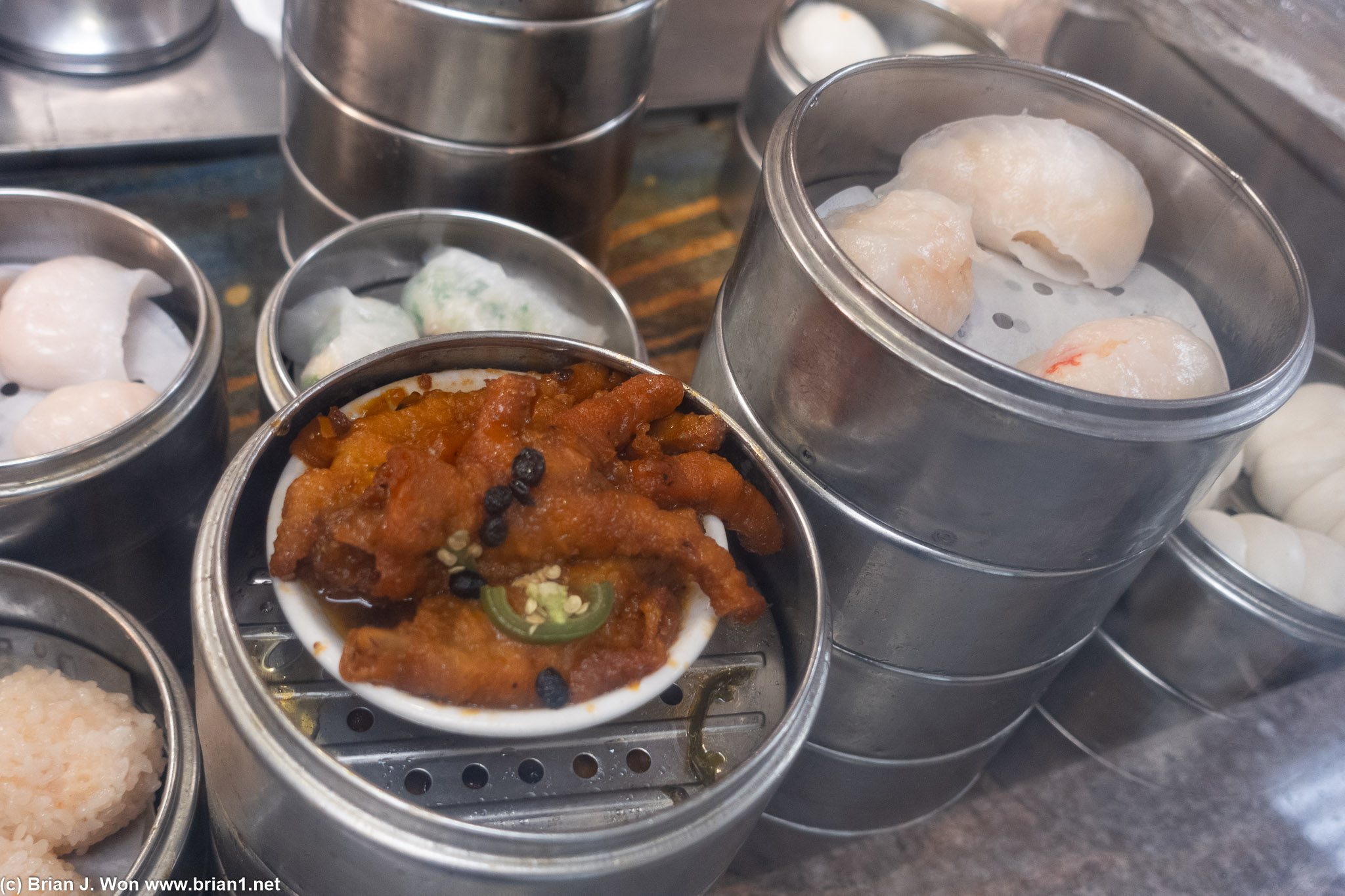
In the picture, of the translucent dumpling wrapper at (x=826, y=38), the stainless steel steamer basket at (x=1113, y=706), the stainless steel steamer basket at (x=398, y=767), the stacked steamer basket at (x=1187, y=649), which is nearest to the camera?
the stainless steel steamer basket at (x=398, y=767)

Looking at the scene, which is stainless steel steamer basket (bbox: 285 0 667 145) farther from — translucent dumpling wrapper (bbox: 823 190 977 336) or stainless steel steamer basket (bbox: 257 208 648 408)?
translucent dumpling wrapper (bbox: 823 190 977 336)

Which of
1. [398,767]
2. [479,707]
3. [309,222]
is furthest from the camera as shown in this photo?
[309,222]

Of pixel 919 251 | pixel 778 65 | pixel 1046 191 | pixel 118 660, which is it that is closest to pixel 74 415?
pixel 118 660

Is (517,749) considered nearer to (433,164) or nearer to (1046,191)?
(1046,191)

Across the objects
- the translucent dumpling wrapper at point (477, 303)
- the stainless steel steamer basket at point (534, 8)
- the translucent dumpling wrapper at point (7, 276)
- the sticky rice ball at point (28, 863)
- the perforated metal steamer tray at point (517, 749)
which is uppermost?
the stainless steel steamer basket at point (534, 8)

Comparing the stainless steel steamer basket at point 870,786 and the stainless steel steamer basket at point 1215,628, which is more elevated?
the stainless steel steamer basket at point 1215,628

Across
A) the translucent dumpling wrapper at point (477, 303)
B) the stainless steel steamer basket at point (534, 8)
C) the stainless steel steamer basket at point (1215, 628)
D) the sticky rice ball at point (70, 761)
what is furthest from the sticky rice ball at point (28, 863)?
the stainless steel steamer basket at point (1215, 628)

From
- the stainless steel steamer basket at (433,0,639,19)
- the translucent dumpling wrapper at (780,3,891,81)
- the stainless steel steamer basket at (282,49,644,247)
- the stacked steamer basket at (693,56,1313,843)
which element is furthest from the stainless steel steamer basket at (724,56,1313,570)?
the translucent dumpling wrapper at (780,3,891,81)

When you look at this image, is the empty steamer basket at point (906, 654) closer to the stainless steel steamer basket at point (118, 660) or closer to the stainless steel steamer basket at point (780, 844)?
the stainless steel steamer basket at point (780, 844)
